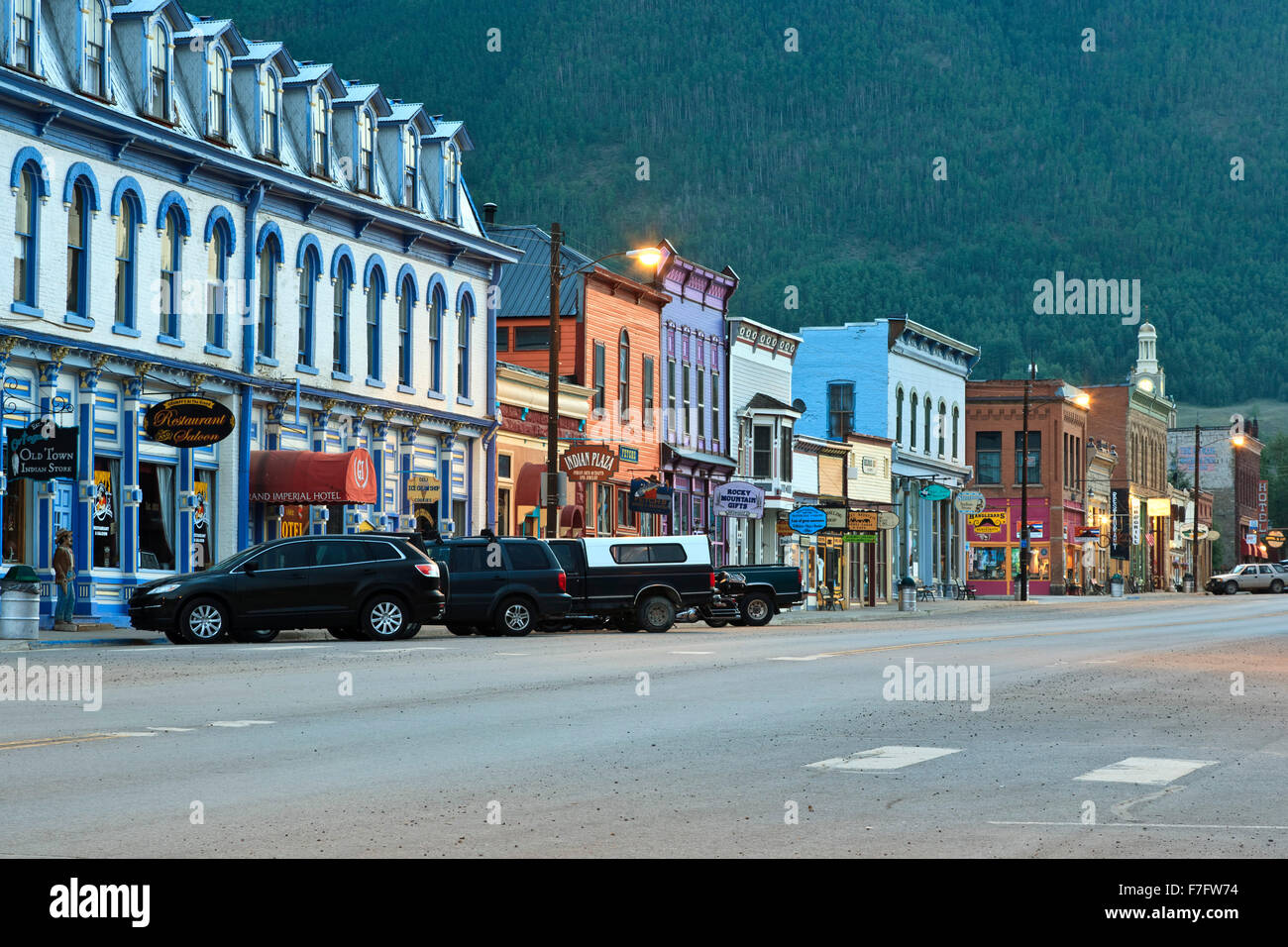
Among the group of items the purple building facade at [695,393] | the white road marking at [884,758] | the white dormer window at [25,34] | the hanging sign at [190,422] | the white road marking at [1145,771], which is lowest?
the white road marking at [1145,771]

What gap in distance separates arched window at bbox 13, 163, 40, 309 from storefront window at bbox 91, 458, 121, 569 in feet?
10.8

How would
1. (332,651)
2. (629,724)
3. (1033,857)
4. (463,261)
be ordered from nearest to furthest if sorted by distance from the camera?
(1033,857) < (629,724) < (332,651) < (463,261)

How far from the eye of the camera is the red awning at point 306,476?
37.0 meters

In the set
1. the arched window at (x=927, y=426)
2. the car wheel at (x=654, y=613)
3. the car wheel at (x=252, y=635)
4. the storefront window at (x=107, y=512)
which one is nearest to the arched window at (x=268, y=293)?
the storefront window at (x=107, y=512)

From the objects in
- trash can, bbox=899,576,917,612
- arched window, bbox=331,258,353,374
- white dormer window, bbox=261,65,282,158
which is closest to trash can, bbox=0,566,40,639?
white dormer window, bbox=261,65,282,158

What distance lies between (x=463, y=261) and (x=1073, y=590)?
56811 millimetres

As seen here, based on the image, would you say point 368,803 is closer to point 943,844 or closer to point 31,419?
point 943,844

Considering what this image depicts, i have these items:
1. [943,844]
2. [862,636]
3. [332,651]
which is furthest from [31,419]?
[943,844]

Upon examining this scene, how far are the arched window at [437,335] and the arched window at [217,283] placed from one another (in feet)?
28.5

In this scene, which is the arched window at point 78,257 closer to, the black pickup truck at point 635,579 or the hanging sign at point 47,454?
the hanging sign at point 47,454

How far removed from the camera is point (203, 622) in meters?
28.4

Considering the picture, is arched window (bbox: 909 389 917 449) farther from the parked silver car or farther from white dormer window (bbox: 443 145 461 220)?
white dormer window (bbox: 443 145 461 220)

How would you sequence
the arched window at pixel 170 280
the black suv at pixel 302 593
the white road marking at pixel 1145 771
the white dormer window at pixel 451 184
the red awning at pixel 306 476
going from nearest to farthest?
the white road marking at pixel 1145 771, the black suv at pixel 302 593, the arched window at pixel 170 280, the red awning at pixel 306 476, the white dormer window at pixel 451 184

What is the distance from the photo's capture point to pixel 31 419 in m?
31.0
